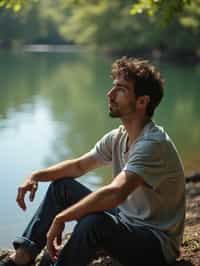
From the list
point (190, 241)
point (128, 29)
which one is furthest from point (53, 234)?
point (128, 29)

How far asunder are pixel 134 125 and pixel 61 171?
645 mm

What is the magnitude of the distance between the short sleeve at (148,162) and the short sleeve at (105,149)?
37 cm

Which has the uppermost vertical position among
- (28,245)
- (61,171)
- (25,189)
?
(61,171)

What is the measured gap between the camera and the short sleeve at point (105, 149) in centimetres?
325

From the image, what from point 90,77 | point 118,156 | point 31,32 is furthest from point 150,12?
point 31,32

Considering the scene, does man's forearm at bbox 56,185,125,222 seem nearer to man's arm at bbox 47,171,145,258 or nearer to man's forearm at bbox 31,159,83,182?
man's arm at bbox 47,171,145,258

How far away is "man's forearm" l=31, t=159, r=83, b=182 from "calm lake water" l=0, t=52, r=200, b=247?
2.14m

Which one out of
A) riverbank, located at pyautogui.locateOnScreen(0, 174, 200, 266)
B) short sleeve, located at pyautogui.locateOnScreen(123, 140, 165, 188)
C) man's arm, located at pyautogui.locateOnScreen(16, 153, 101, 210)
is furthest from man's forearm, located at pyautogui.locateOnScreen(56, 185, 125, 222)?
→ man's arm, located at pyautogui.locateOnScreen(16, 153, 101, 210)

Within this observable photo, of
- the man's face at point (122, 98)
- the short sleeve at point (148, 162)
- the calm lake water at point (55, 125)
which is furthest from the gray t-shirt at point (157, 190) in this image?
the calm lake water at point (55, 125)

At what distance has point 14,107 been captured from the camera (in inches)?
705

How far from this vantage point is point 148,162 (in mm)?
2832

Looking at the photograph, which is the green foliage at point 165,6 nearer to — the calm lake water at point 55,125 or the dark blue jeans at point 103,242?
the calm lake water at point 55,125

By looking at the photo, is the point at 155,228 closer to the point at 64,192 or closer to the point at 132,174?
the point at 132,174

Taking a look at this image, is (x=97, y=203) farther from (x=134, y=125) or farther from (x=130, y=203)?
(x=134, y=125)
